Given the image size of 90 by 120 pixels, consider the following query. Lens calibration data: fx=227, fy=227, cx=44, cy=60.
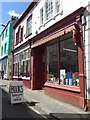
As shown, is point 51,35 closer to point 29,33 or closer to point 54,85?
point 54,85

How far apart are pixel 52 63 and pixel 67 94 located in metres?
3.62

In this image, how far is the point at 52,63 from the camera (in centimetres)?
1468

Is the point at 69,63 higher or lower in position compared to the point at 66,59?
lower

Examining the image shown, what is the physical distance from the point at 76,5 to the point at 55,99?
5.28 m

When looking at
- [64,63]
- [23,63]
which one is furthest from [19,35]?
[64,63]

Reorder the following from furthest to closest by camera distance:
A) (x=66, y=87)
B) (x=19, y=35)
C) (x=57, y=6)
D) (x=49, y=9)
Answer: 1. (x=19, y=35)
2. (x=49, y=9)
3. (x=57, y=6)
4. (x=66, y=87)

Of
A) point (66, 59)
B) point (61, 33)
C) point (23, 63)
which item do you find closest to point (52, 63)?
point (66, 59)

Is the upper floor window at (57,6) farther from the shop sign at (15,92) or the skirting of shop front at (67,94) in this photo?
the shop sign at (15,92)

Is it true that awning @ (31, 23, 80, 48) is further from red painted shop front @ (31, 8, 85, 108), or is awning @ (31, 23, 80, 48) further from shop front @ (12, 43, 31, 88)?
shop front @ (12, 43, 31, 88)

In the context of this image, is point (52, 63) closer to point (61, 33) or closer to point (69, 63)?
point (69, 63)

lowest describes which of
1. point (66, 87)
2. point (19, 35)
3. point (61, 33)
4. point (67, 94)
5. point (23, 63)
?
point (67, 94)

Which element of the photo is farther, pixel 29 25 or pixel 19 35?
pixel 19 35

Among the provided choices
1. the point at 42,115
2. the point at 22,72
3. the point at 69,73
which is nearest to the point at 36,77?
the point at 22,72

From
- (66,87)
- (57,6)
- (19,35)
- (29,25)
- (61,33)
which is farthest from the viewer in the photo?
(19,35)
